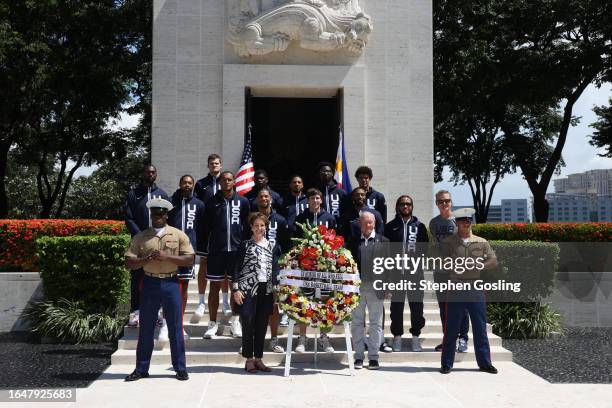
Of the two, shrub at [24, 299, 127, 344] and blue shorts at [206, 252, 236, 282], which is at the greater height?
blue shorts at [206, 252, 236, 282]

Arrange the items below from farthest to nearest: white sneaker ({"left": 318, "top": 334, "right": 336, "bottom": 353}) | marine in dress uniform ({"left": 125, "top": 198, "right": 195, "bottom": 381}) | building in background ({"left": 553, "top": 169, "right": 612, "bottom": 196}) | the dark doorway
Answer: building in background ({"left": 553, "top": 169, "right": 612, "bottom": 196})
the dark doorway
white sneaker ({"left": 318, "top": 334, "right": 336, "bottom": 353})
marine in dress uniform ({"left": 125, "top": 198, "right": 195, "bottom": 381})

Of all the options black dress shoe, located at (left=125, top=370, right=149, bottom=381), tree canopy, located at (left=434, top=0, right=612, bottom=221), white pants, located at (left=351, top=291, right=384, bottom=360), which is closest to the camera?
black dress shoe, located at (left=125, top=370, right=149, bottom=381)

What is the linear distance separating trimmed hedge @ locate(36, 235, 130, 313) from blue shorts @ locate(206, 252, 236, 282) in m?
2.16

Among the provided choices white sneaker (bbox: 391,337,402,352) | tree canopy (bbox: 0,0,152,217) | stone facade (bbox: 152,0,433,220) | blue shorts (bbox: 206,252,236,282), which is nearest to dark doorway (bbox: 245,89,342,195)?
stone facade (bbox: 152,0,433,220)

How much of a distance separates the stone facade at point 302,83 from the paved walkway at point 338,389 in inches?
239

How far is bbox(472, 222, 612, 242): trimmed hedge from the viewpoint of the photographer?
41.2 feet

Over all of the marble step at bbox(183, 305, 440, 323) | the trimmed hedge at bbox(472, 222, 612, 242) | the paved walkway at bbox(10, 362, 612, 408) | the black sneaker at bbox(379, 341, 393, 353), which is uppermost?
the trimmed hedge at bbox(472, 222, 612, 242)

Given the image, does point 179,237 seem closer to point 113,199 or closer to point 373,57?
point 373,57

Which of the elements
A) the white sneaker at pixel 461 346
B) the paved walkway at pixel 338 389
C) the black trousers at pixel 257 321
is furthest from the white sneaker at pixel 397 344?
the black trousers at pixel 257 321

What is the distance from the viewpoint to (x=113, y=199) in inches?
1779

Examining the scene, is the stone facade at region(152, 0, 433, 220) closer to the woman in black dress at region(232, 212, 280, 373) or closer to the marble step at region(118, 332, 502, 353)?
the marble step at region(118, 332, 502, 353)

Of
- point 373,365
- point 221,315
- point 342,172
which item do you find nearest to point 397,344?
point 373,365

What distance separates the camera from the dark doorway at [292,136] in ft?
48.9

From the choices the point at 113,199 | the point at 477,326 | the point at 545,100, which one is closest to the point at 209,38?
the point at 477,326
